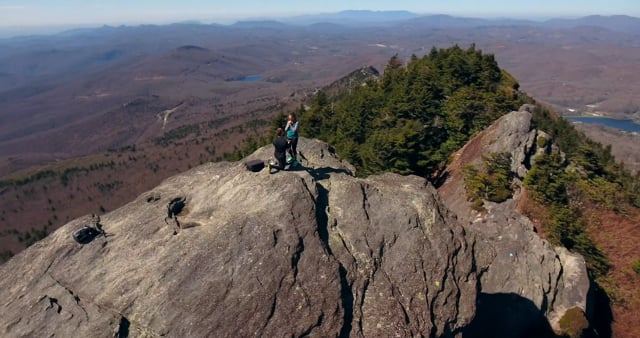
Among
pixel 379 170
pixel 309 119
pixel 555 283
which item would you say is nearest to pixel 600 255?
pixel 555 283

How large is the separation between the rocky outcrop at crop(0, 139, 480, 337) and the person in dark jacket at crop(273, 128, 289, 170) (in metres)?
1.05

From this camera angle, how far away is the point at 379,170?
133 feet

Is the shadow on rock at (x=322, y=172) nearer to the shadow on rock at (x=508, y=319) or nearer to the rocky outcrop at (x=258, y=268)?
the rocky outcrop at (x=258, y=268)

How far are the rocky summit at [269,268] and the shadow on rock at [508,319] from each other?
9 cm

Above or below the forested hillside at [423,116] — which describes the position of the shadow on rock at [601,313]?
below

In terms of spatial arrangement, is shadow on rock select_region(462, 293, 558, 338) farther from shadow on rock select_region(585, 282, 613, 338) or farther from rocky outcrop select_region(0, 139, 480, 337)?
shadow on rock select_region(585, 282, 613, 338)

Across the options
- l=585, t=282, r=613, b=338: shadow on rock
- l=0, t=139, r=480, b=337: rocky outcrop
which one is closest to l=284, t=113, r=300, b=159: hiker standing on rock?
l=0, t=139, r=480, b=337: rocky outcrop

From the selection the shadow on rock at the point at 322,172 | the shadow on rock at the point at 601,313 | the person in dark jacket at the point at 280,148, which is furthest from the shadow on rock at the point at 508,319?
the person in dark jacket at the point at 280,148

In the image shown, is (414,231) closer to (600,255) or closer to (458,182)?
(458,182)

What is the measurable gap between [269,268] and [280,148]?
715cm

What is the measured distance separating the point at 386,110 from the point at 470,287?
3927 cm

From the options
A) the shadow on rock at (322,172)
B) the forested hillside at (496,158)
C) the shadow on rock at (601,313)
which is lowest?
the shadow on rock at (601,313)

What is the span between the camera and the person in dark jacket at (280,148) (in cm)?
2183

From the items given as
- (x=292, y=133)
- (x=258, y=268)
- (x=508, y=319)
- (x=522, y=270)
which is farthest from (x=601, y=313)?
(x=258, y=268)
